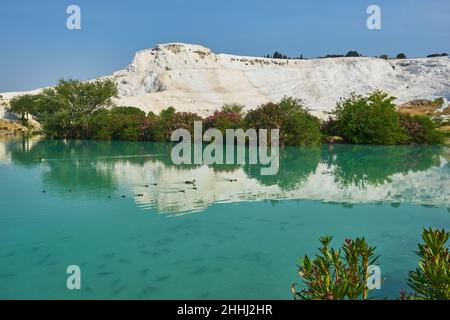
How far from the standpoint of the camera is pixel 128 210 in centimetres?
1263

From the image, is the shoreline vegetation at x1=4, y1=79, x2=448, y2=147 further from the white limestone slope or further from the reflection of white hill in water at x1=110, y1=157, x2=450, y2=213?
the reflection of white hill in water at x1=110, y1=157, x2=450, y2=213

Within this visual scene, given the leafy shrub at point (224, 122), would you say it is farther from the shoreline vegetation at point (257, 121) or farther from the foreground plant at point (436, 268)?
the foreground plant at point (436, 268)

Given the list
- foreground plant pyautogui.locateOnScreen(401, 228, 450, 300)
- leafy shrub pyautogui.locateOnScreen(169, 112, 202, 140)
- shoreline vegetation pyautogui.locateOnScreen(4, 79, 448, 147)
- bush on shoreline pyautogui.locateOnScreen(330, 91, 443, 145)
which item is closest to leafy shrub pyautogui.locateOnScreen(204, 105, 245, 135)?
shoreline vegetation pyautogui.locateOnScreen(4, 79, 448, 147)

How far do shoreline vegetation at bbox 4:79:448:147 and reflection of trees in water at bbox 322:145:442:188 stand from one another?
724cm

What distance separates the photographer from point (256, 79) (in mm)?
81000

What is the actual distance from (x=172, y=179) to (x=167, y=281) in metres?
11.1

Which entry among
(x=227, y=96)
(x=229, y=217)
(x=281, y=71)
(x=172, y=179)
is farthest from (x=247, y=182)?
(x=281, y=71)

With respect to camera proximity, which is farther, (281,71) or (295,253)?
(281,71)

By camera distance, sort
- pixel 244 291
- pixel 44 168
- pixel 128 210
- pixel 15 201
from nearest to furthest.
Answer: pixel 244 291, pixel 128 210, pixel 15 201, pixel 44 168

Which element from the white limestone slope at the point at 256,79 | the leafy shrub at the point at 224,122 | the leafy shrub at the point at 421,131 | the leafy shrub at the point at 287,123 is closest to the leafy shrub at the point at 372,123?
the leafy shrub at the point at 421,131

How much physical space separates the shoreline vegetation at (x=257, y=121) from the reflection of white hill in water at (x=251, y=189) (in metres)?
17.0
